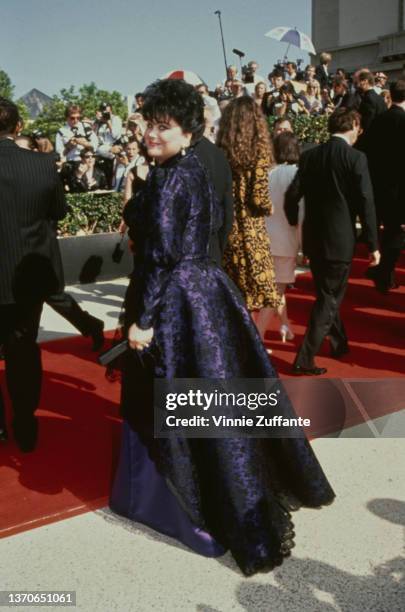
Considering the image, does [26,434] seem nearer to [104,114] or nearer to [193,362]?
[193,362]

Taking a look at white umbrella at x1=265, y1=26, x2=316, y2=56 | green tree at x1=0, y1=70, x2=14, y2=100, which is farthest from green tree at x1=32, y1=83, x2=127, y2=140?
white umbrella at x1=265, y1=26, x2=316, y2=56

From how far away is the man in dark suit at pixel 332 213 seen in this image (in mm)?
4852

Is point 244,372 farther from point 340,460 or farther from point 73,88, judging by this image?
point 73,88

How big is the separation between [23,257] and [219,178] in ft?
4.27

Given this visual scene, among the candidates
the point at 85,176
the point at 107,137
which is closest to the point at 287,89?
the point at 107,137

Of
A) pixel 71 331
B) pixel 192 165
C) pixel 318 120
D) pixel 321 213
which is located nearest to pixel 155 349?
pixel 192 165

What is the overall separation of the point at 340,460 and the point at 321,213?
6.28ft

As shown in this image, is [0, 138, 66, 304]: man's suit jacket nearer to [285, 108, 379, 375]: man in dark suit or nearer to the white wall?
[285, 108, 379, 375]: man in dark suit

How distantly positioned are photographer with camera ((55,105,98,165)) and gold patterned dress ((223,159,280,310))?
6.80 meters

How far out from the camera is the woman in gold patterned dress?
468cm

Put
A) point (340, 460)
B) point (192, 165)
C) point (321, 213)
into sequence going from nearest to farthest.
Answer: point (192, 165)
point (340, 460)
point (321, 213)

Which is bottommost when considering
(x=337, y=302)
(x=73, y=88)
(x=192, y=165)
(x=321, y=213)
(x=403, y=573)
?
(x=403, y=573)

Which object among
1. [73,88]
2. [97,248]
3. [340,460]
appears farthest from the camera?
[73,88]

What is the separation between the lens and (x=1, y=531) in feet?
10.5
